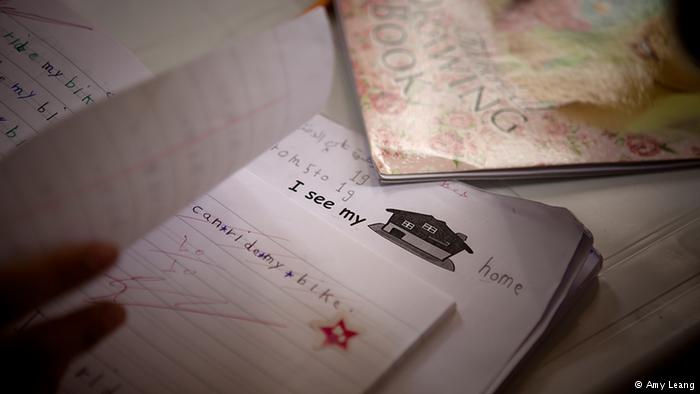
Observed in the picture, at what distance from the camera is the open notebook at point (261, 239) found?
0.26 m

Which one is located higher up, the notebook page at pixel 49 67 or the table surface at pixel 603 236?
the notebook page at pixel 49 67

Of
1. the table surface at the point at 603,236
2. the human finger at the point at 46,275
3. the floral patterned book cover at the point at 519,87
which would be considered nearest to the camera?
the human finger at the point at 46,275

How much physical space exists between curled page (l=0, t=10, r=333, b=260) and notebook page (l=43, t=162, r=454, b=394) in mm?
79

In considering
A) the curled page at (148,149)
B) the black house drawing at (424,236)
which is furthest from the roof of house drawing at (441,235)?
the curled page at (148,149)

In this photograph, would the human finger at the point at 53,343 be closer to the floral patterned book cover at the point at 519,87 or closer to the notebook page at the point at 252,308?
the notebook page at the point at 252,308

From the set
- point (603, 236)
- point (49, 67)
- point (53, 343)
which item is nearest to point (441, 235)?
point (603, 236)

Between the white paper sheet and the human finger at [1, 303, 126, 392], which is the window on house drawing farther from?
the human finger at [1, 303, 126, 392]

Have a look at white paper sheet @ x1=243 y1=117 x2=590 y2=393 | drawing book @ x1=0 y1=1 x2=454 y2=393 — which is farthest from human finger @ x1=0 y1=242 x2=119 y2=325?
white paper sheet @ x1=243 y1=117 x2=590 y2=393

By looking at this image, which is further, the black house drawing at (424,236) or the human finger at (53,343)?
the black house drawing at (424,236)

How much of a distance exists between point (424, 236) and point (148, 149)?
0.22 meters

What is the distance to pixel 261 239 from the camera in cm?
38

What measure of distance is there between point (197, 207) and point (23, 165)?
15 centimetres

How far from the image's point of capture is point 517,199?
42cm

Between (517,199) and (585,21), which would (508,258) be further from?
(585,21)
